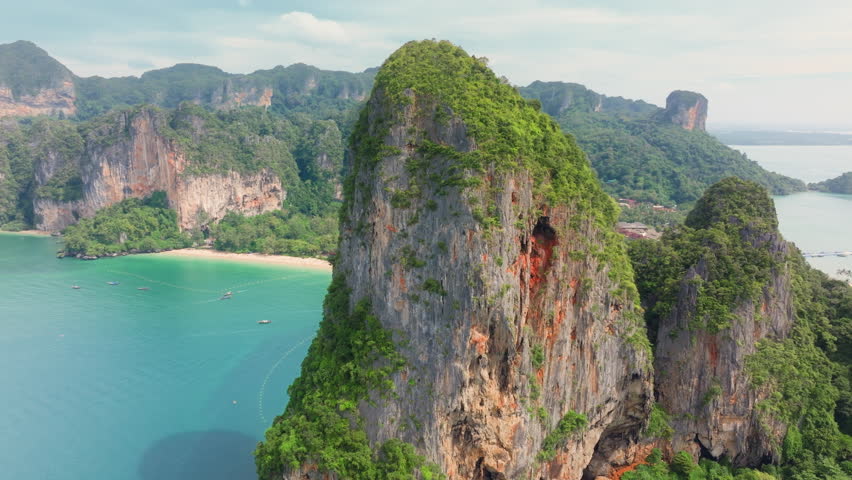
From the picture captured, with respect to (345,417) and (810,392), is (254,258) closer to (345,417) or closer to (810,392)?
(345,417)

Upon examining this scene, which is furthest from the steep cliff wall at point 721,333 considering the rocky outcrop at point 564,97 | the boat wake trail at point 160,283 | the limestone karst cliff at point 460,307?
the rocky outcrop at point 564,97

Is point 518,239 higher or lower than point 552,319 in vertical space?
higher

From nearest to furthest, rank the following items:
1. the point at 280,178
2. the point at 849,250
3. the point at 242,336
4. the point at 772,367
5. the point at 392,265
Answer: the point at 392,265 → the point at 772,367 → the point at 242,336 → the point at 849,250 → the point at 280,178

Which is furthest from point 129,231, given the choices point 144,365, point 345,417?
point 345,417

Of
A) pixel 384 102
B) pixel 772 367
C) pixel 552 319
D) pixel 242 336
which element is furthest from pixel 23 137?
pixel 772 367

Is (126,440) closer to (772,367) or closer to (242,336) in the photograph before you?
(242,336)

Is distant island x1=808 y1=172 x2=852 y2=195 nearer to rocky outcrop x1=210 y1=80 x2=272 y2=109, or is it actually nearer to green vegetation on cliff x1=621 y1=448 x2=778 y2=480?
green vegetation on cliff x1=621 y1=448 x2=778 y2=480
